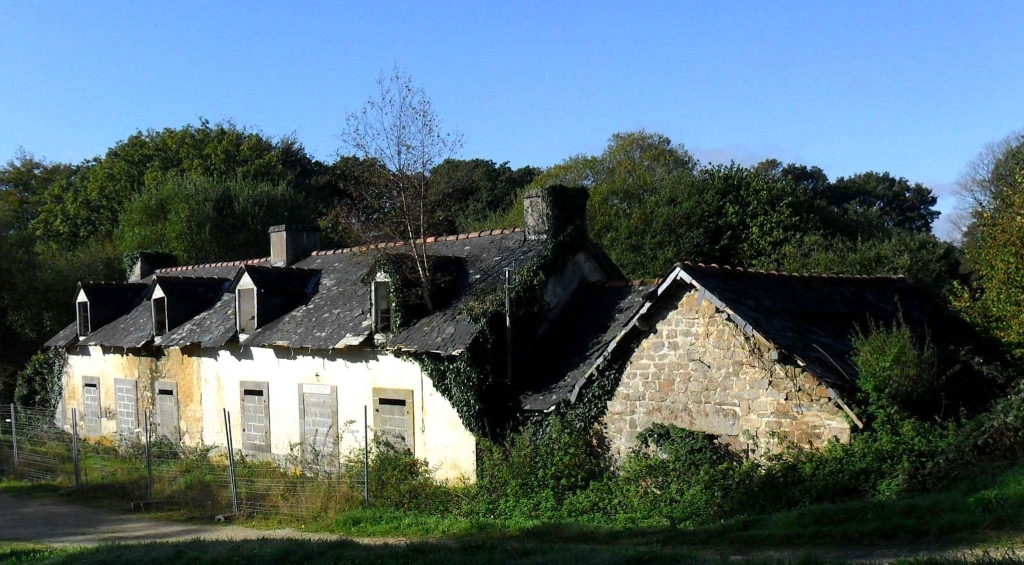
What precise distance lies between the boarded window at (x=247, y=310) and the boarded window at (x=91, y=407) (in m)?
7.46

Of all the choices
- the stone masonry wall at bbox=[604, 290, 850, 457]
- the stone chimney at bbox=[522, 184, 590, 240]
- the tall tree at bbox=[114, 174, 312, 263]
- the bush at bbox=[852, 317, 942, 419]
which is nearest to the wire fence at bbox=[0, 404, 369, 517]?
the stone masonry wall at bbox=[604, 290, 850, 457]

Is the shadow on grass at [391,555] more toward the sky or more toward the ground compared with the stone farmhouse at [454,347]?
more toward the ground

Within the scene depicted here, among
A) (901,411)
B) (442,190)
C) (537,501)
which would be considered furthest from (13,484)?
(901,411)

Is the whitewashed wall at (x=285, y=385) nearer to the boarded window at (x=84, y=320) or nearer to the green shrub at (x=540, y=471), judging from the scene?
the boarded window at (x=84, y=320)

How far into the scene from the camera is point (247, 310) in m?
21.8

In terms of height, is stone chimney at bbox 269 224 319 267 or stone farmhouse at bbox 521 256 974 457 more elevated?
stone chimney at bbox 269 224 319 267

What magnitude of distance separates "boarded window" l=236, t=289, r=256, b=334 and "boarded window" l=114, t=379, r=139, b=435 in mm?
5163

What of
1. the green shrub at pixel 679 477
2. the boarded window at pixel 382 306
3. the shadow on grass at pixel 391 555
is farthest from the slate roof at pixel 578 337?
the shadow on grass at pixel 391 555

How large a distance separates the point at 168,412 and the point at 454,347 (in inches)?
426

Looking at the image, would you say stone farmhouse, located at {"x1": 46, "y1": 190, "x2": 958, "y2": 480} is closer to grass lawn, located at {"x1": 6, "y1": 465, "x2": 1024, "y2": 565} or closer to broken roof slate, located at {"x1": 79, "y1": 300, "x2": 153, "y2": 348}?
broken roof slate, located at {"x1": 79, "y1": 300, "x2": 153, "y2": 348}

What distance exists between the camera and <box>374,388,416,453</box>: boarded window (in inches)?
695

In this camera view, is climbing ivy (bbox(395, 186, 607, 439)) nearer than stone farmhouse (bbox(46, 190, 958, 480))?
No

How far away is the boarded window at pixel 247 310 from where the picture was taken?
21.4m

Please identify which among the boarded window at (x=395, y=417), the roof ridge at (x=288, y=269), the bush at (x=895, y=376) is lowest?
the boarded window at (x=395, y=417)
